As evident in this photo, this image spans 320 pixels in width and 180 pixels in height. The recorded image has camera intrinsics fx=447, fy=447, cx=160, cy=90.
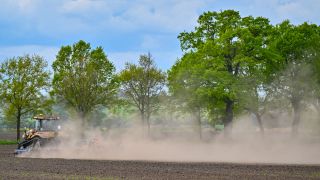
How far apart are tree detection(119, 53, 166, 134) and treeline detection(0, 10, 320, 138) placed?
0.12 m

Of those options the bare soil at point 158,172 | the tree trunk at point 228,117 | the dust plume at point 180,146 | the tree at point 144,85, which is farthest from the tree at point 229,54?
the bare soil at point 158,172

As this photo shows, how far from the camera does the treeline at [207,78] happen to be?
3919 cm

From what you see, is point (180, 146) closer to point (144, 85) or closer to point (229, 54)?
point (229, 54)

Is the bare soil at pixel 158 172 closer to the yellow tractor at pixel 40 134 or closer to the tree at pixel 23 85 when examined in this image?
the yellow tractor at pixel 40 134

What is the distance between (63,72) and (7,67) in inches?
282

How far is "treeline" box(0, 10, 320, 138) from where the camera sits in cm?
3919

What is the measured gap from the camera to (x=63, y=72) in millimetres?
49781

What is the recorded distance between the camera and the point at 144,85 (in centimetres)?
5125

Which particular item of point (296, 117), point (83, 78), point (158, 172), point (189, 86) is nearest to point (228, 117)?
point (189, 86)

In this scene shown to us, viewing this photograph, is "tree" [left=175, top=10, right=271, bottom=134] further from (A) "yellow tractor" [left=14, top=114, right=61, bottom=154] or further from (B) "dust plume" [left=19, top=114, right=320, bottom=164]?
(A) "yellow tractor" [left=14, top=114, right=61, bottom=154]

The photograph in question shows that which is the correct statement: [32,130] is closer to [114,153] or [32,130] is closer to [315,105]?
[114,153]

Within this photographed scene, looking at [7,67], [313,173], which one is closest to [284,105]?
[313,173]

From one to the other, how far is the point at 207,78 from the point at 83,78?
51.2 ft

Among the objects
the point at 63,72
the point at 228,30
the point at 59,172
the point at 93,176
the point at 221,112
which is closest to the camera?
the point at 93,176
